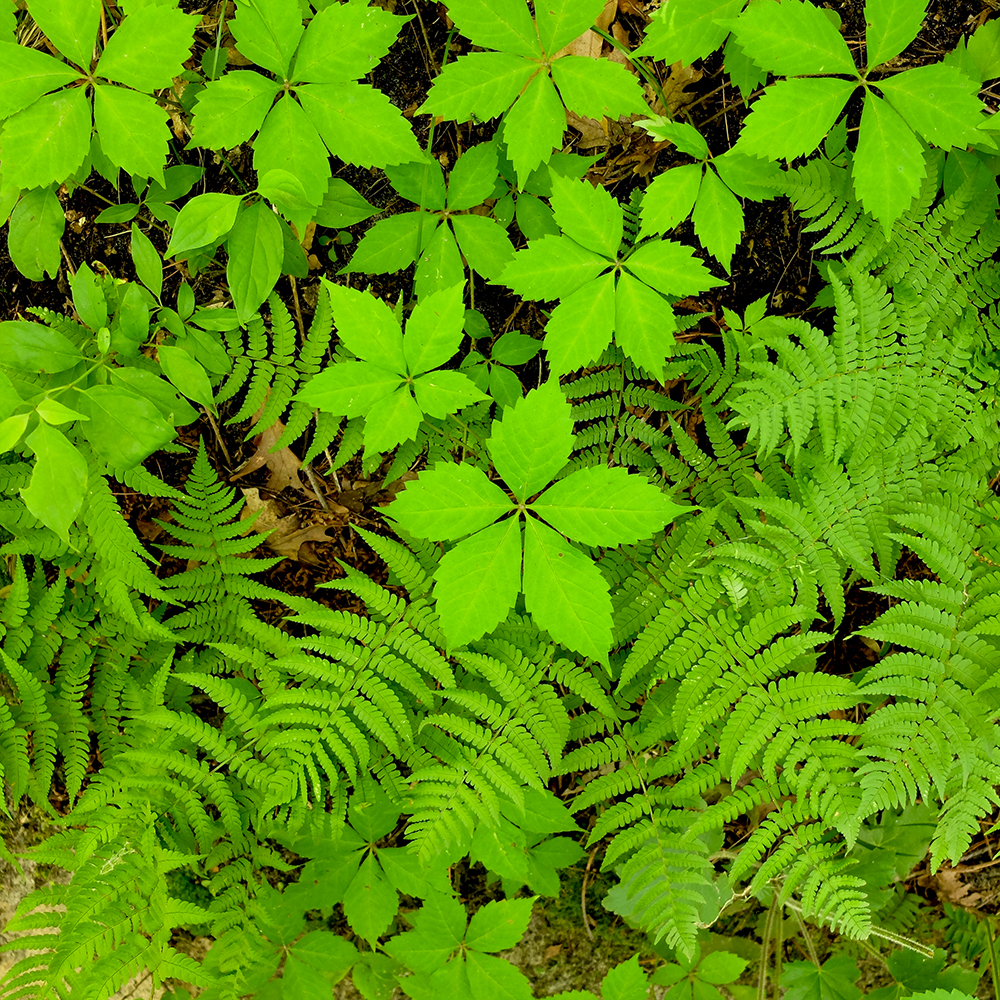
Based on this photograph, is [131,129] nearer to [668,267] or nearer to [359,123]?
[359,123]

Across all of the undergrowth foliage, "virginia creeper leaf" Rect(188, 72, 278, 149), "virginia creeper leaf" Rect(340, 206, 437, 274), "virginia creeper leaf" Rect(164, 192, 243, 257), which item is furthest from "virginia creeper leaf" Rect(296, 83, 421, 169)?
"virginia creeper leaf" Rect(164, 192, 243, 257)

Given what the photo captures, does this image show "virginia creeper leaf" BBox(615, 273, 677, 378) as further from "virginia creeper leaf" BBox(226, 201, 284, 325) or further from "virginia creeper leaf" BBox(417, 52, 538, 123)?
"virginia creeper leaf" BBox(226, 201, 284, 325)

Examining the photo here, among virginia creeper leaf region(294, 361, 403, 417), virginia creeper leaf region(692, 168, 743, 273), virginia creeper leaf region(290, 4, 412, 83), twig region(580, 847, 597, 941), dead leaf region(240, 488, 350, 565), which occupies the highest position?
virginia creeper leaf region(290, 4, 412, 83)

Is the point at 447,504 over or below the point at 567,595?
over

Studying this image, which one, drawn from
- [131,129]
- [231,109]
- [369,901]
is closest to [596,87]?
[231,109]

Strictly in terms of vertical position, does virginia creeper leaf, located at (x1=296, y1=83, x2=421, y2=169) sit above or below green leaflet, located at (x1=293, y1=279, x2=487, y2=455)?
above

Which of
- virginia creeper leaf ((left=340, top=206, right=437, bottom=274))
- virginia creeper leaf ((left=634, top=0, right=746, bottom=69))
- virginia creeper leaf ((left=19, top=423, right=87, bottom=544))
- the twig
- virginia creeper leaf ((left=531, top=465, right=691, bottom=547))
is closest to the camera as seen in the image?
virginia creeper leaf ((left=19, top=423, right=87, bottom=544))

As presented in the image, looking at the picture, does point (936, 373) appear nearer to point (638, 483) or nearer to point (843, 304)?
point (843, 304)
